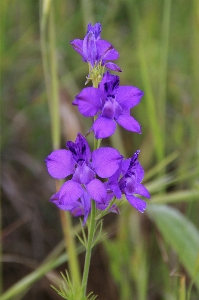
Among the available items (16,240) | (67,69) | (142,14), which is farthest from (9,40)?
(16,240)

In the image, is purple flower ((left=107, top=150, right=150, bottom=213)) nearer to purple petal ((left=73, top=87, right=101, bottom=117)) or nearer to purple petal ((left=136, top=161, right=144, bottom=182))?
purple petal ((left=136, top=161, right=144, bottom=182))

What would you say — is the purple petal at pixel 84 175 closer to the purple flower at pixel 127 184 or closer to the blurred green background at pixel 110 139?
the purple flower at pixel 127 184

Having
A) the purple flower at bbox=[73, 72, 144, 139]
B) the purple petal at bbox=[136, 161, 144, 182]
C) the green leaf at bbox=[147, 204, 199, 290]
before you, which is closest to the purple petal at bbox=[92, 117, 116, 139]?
the purple flower at bbox=[73, 72, 144, 139]

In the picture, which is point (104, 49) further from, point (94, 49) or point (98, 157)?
point (98, 157)

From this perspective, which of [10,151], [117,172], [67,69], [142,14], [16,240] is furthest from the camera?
[142,14]

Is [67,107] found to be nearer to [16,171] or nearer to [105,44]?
[16,171]
